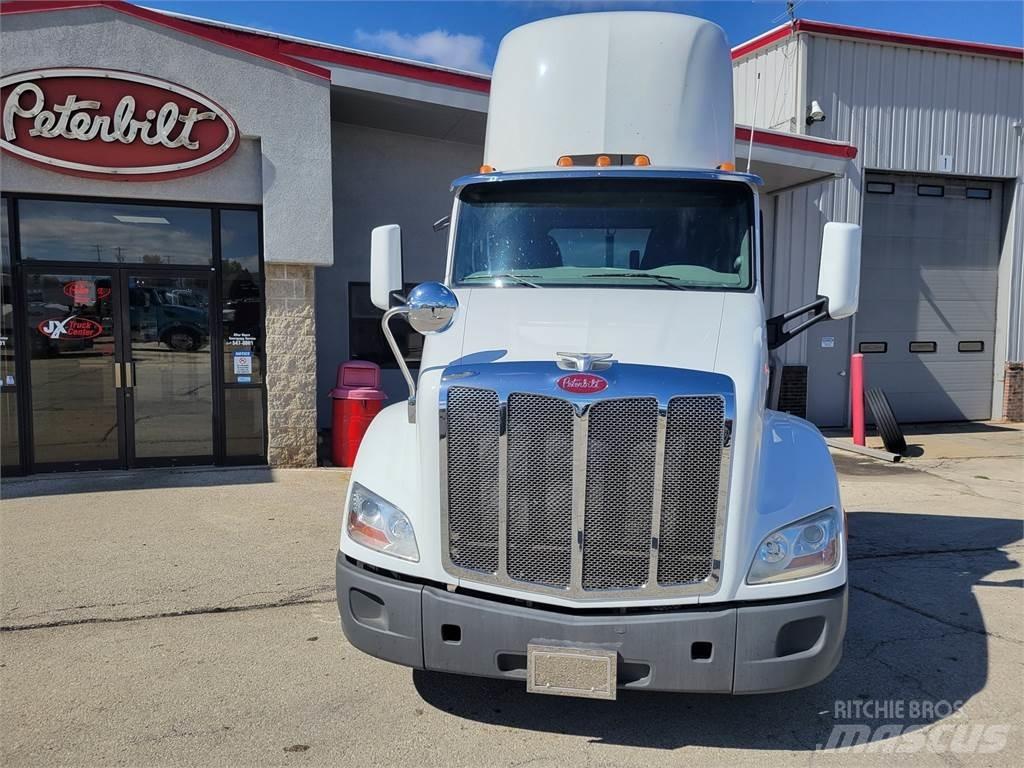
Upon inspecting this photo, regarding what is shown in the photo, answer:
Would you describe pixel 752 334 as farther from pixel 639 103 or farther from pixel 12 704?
pixel 12 704

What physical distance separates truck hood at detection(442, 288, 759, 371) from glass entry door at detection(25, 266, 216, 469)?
5.73 m

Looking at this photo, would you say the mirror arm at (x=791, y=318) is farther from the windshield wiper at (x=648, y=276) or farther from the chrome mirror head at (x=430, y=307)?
the chrome mirror head at (x=430, y=307)

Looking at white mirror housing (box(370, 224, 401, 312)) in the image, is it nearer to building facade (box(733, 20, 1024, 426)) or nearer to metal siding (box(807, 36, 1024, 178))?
building facade (box(733, 20, 1024, 426))

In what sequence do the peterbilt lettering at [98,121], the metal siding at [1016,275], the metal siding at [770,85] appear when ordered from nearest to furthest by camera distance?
1. the peterbilt lettering at [98,121]
2. the metal siding at [770,85]
3. the metal siding at [1016,275]

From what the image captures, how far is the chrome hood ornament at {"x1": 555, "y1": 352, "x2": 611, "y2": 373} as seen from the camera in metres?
3.28

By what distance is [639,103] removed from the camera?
5195 mm

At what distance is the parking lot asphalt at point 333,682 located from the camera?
3445 mm

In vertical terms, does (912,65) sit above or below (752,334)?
above

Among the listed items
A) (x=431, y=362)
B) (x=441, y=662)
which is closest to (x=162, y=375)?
(x=431, y=362)

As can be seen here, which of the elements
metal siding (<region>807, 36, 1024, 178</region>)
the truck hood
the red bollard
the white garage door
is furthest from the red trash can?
the white garage door

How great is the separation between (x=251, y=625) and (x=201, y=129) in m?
5.98

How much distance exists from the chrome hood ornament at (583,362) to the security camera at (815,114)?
1166 centimetres

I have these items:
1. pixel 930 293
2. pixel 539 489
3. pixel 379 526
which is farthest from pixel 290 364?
pixel 930 293


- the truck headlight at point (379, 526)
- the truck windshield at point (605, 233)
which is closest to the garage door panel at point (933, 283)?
the truck windshield at point (605, 233)
